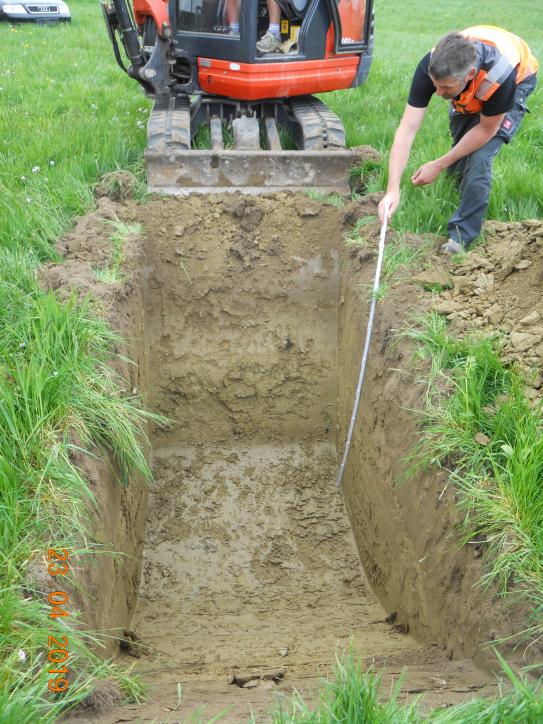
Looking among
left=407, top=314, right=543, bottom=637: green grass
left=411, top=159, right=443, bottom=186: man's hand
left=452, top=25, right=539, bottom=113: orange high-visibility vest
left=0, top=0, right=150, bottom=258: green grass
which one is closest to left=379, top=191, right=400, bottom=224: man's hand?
left=411, top=159, right=443, bottom=186: man's hand

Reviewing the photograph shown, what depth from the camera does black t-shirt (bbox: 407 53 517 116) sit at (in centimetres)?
372

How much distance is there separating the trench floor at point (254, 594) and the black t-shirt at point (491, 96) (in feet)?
8.06

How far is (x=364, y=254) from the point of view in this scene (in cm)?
454

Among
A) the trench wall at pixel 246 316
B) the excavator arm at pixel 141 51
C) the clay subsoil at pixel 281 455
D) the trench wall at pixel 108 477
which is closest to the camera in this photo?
the trench wall at pixel 108 477

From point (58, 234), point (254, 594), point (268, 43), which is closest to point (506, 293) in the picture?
point (254, 594)

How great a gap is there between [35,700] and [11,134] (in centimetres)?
528

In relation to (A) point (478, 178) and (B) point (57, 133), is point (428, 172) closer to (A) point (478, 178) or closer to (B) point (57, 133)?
(A) point (478, 178)

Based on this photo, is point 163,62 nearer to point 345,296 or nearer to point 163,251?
point 163,251

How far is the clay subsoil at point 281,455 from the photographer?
283 centimetres

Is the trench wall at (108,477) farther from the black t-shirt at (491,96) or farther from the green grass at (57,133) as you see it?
the black t-shirt at (491,96)

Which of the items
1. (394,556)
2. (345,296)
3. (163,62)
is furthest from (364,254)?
(163,62)

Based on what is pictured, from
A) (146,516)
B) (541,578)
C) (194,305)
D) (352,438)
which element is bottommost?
(146,516)

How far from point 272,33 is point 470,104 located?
2.32 metres

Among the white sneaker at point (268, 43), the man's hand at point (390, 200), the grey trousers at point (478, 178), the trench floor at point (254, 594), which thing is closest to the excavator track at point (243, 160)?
the white sneaker at point (268, 43)
